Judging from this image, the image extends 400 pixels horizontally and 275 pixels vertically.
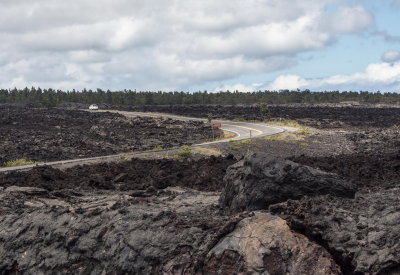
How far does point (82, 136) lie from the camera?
196ft

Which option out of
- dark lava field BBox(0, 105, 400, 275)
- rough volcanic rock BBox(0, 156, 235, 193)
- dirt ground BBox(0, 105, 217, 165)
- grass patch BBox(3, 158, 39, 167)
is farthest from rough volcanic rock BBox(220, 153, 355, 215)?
dirt ground BBox(0, 105, 217, 165)

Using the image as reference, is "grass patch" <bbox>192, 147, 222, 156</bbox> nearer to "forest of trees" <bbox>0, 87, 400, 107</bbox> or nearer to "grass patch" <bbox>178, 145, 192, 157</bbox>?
"grass patch" <bbox>178, 145, 192, 157</bbox>

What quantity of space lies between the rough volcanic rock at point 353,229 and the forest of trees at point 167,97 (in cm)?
12341

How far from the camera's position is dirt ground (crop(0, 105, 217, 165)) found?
162 feet

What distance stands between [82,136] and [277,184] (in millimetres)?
47482

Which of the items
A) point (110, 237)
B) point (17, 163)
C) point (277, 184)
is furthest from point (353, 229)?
point (17, 163)

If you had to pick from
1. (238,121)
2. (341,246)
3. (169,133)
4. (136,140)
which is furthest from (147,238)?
(238,121)

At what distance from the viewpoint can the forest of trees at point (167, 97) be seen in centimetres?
15075

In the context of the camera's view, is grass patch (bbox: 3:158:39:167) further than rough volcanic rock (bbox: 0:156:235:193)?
Yes

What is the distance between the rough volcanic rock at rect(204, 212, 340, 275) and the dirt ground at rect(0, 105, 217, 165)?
35.5 meters

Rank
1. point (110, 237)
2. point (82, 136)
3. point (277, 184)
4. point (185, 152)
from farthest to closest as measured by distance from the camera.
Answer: point (82, 136)
point (185, 152)
point (277, 184)
point (110, 237)

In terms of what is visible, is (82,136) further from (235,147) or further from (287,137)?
(287,137)

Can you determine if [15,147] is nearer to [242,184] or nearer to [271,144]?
[271,144]

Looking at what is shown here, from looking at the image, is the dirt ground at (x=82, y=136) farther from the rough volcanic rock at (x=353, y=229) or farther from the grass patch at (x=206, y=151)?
the rough volcanic rock at (x=353, y=229)
